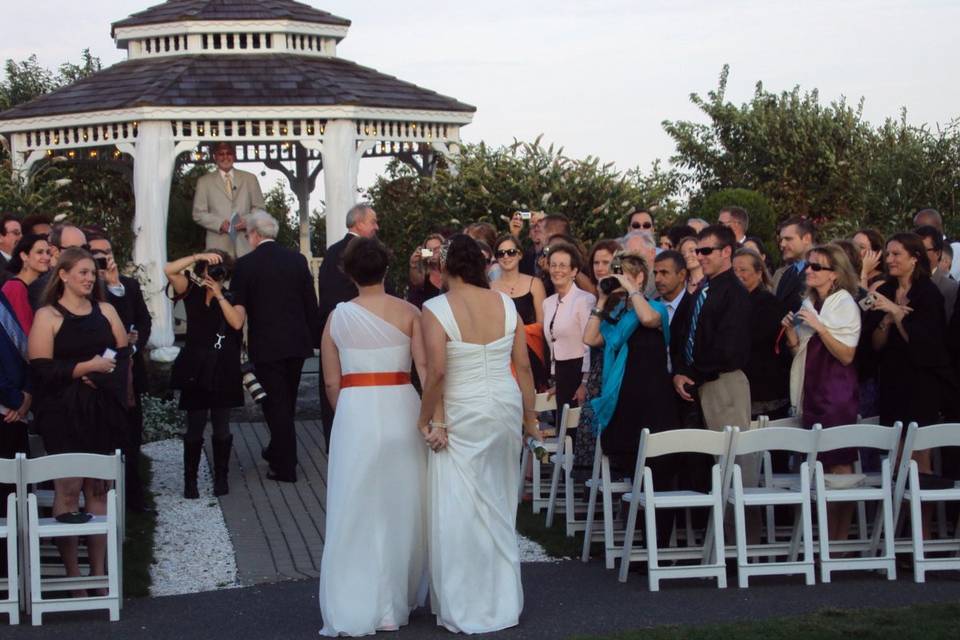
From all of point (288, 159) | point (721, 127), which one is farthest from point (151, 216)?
point (721, 127)

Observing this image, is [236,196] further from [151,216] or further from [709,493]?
[709,493]

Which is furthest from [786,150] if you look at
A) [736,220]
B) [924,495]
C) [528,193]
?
[924,495]

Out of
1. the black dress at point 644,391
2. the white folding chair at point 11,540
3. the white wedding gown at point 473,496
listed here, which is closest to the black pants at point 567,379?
the black dress at point 644,391

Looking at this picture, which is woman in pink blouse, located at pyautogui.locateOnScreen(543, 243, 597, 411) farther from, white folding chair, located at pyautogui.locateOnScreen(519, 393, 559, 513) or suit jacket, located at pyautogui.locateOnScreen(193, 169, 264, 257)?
→ suit jacket, located at pyautogui.locateOnScreen(193, 169, 264, 257)

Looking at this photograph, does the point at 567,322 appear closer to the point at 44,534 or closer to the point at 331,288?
the point at 331,288

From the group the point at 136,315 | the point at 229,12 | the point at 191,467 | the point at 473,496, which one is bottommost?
the point at 191,467

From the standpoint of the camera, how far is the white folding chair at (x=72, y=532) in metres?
8.49

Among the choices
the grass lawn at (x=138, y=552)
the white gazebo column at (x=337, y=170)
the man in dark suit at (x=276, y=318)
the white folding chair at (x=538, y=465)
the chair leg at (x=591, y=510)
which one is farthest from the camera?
the white gazebo column at (x=337, y=170)

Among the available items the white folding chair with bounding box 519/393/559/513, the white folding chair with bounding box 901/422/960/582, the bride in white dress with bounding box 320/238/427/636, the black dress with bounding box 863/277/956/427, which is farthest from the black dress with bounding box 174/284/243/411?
the white folding chair with bounding box 901/422/960/582

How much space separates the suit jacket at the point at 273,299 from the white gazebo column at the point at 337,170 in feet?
21.5

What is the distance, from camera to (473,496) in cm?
821

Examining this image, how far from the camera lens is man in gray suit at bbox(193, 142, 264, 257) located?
16891 mm

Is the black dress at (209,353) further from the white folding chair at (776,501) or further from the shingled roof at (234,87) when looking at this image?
the shingled roof at (234,87)

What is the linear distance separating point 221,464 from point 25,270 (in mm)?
2413
